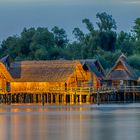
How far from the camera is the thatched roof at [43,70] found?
10006 centimetres

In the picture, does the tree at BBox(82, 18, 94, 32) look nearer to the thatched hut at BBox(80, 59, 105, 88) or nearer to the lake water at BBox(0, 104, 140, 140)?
the thatched hut at BBox(80, 59, 105, 88)

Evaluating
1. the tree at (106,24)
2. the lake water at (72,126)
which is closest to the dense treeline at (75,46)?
the tree at (106,24)

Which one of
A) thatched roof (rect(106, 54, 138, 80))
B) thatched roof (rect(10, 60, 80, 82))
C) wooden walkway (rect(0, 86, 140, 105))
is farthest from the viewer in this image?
thatched roof (rect(106, 54, 138, 80))

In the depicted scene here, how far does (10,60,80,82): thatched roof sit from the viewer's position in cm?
10006

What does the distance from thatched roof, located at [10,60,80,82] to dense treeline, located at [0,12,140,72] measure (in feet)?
54.6

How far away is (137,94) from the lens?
99.9 meters

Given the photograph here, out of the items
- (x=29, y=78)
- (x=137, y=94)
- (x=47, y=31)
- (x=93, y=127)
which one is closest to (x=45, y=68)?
(x=29, y=78)

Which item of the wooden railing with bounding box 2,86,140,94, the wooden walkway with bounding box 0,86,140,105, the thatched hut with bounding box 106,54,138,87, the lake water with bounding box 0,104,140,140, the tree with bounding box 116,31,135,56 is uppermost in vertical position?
the tree with bounding box 116,31,135,56

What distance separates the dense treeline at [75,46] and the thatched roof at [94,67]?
530 inches

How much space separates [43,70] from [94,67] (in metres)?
6.03

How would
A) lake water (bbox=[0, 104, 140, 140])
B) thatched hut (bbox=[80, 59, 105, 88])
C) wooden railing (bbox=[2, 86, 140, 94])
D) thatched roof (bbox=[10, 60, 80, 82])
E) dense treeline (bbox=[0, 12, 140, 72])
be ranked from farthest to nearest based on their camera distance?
dense treeline (bbox=[0, 12, 140, 72])
thatched hut (bbox=[80, 59, 105, 88])
thatched roof (bbox=[10, 60, 80, 82])
wooden railing (bbox=[2, 86, 140, 94])
lake water (bbox=[0, 104, 140, 140])

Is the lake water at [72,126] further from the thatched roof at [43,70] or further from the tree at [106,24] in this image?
the tree at [106,24]

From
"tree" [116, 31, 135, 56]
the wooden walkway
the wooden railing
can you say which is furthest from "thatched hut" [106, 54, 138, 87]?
"tree" [116, 31, 135, 56]

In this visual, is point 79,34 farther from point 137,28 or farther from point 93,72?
point 93,72
